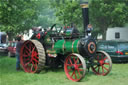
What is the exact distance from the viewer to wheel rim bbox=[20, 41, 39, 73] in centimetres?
877

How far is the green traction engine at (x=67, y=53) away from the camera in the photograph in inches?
298

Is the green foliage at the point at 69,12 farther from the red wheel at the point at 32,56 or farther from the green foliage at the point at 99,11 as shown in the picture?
the red wheel at the point at 32,56

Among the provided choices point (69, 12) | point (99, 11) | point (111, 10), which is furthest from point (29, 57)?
point (111, 10)

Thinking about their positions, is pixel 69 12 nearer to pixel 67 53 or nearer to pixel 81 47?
pixel 67 53

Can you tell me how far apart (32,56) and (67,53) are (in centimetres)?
156

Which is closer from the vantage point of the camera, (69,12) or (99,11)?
(99,11)

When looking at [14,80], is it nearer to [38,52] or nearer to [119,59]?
[38,52]

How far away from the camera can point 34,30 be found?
31.9 feet

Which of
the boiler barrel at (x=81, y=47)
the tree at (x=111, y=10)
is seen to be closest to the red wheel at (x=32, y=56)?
the boiler barrel at (x=81, y=47)

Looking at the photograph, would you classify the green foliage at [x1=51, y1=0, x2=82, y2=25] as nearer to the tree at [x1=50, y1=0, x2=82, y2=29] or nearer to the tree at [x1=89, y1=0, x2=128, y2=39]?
the tree at [x1=50, y1=0, x2=82, y2=29]

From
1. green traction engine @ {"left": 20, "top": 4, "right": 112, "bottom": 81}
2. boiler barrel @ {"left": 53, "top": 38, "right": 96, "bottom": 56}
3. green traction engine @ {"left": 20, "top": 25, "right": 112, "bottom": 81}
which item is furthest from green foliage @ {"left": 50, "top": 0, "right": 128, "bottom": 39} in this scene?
boiler barrel @ {"left": 53, "top": 38, "right": 96, "bottom": 56}

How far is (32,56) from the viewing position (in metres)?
8.80

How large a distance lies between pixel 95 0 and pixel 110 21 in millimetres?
3147

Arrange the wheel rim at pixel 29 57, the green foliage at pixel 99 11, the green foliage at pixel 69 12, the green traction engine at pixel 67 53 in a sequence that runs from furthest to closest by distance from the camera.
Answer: the green foliage at pixel 69 12 → the green foliage at pixel 99 11 → the wheel rim at pixel 29 57 → the green traction engine at pixel 67 53
